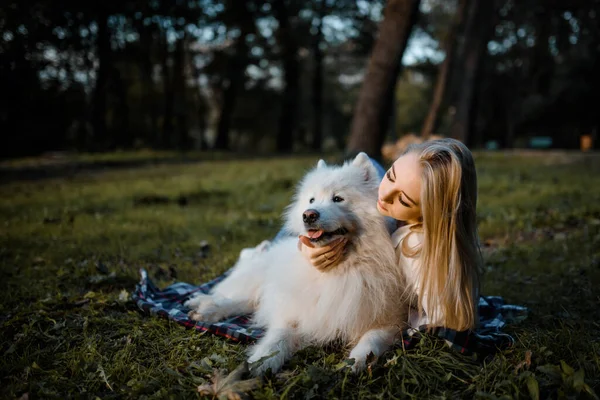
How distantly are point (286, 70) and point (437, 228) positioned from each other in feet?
84.5

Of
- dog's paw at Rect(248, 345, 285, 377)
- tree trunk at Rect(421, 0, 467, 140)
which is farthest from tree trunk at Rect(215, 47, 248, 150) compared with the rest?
dog's paw at Rect(248, 345, 285, 377)

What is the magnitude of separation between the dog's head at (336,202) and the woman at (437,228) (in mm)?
93

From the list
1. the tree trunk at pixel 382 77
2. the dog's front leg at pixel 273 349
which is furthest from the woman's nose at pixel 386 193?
the tree trunk at pixel 382 77

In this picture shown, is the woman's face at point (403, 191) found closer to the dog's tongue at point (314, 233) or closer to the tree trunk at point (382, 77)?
the dog's tongue at point (314, 233)

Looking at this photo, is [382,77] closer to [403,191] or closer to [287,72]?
[403,191]

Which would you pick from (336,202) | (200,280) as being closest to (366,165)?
(336,202)

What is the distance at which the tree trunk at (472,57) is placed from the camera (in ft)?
53.0

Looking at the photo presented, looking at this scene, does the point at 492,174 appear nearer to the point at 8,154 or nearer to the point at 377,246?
the point at 377,246

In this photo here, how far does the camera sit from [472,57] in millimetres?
16703

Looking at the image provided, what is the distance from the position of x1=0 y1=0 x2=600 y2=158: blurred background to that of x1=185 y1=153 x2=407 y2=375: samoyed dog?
21.7 feet

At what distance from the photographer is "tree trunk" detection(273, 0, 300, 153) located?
25.5 metres

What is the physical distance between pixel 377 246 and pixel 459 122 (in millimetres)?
14236

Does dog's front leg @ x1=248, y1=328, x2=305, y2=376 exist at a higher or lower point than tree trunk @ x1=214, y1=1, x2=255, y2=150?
lower

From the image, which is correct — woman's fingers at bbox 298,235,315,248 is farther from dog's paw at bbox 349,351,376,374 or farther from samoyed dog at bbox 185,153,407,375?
dog's paw at bbox 349,351,376,374
